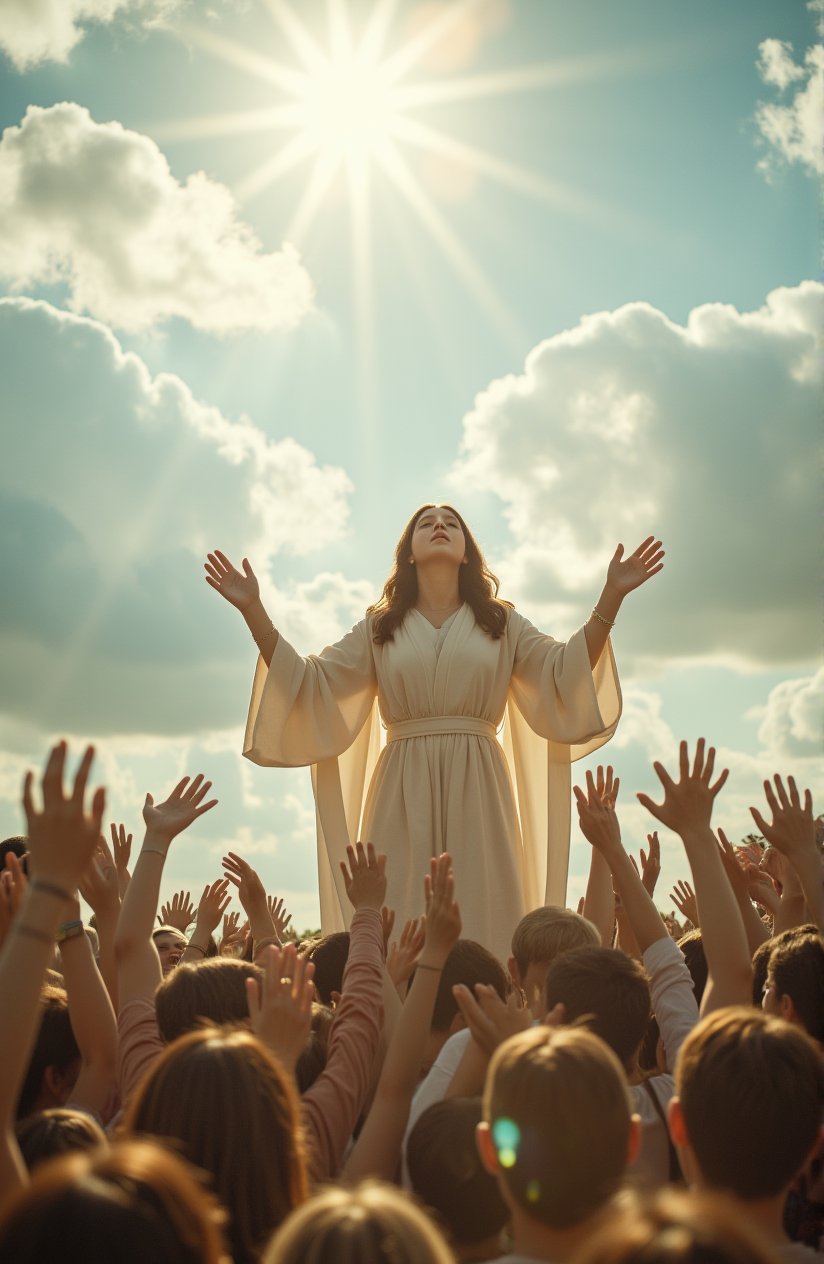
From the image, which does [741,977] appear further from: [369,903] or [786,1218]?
[369,903]

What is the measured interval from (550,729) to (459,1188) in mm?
5500

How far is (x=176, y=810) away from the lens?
4.68 metres

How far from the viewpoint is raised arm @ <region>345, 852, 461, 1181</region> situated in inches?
118

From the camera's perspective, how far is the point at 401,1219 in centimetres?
156

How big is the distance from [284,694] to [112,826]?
264 cm

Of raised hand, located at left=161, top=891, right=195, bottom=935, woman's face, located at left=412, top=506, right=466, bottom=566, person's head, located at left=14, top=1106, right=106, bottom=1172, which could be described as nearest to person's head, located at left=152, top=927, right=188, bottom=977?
raised hand, located at left=161, top=891, right=195, bottom=935

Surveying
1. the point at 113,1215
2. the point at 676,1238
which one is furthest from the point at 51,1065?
the point at 676,1238

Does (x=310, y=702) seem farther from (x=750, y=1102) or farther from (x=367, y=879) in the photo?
(x=750, y=1102)

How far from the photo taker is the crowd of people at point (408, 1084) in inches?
60.6

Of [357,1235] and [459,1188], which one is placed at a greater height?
[357,1235]

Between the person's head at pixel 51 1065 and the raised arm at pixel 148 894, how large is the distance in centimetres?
21

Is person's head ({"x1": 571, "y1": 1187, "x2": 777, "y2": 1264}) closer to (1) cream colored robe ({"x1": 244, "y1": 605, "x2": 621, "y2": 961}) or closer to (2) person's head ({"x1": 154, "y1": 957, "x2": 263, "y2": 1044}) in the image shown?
(2) person's head ({"x1": 154, "y1": 957, "x2": 263, "y2": 1044})

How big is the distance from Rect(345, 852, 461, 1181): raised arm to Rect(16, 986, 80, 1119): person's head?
110 centimetres

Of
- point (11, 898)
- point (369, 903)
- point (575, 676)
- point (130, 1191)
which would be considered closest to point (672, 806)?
point (369, 903)
